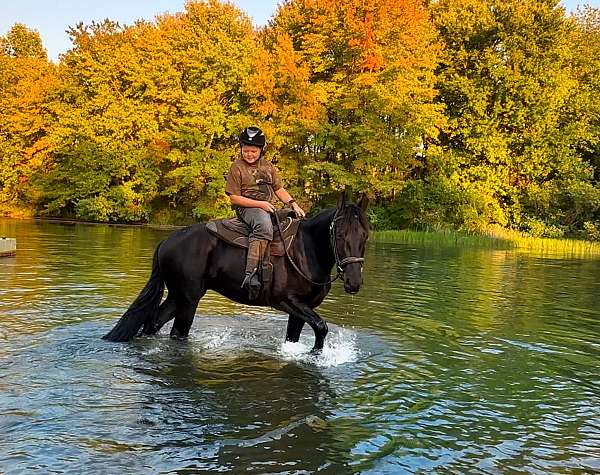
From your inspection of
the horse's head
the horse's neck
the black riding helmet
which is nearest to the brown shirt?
the black riding helmet

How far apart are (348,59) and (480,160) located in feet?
38.5

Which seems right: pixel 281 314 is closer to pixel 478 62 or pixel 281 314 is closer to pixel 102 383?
pixel 102 383

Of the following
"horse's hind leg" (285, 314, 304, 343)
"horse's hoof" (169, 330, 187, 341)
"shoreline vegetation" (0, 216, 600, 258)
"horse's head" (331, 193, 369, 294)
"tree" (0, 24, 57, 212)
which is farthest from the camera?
"tree" (0, 24, 57, 212)

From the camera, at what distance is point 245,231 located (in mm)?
Answer: 8914

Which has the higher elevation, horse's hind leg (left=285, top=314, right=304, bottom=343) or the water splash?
horse's hind leg (left=285, top=314, right=304, bottom=343)

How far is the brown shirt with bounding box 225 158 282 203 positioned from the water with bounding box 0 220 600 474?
2.22m

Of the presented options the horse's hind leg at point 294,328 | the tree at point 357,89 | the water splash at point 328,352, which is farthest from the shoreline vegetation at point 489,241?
the horse's hind leg at point 294,328

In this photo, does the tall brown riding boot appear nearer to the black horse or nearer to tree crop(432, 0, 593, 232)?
the black horse

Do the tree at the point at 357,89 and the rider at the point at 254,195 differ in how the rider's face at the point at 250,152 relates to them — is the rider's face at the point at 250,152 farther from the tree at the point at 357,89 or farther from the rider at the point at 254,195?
the tree at the point at 357,89

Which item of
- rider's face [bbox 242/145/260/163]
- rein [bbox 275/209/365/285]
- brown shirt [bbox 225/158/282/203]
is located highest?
rider's face [bbox 242/145/260/163]

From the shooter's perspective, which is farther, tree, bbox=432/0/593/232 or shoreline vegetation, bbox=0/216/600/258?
tree, bbox=432/0/593/232

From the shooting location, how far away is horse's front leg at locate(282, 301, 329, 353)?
8.45 meters

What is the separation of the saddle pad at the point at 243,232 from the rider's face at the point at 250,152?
885mm

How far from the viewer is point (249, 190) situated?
8.86 m
